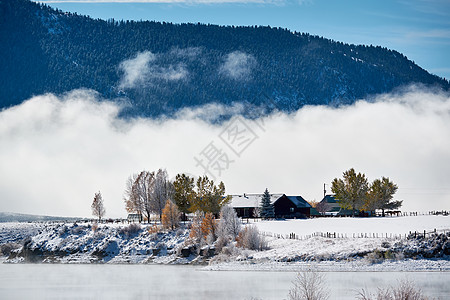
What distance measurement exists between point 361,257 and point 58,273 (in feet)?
135

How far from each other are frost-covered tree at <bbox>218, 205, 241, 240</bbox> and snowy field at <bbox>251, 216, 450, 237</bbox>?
22.1ft

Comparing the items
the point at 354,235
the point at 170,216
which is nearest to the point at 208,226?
the point at 170,216

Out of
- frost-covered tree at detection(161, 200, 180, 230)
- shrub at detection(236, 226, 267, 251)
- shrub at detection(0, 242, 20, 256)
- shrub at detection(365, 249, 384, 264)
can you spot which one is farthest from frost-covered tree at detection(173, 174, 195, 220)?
shrub at detection(365, 249, 384, 264)

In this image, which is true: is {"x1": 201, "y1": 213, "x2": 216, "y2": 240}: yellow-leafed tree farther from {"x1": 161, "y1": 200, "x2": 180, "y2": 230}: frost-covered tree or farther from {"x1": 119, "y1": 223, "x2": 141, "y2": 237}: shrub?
{"x1": 119, "y1": 223, "x2": 141, "y2": 237}: shrub

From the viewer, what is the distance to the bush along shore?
7181 cm

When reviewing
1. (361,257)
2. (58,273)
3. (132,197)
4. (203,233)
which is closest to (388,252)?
(361,257)

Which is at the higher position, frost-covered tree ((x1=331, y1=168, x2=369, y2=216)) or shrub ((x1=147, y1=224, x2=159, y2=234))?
frost-covered tree ((x1=331, y1=168, x2=369, y2=216))

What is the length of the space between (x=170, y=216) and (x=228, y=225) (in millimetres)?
15483

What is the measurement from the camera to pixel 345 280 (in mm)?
57375

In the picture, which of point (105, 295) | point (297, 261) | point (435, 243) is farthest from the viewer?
point (297, 261)

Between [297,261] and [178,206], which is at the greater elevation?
[178,206]

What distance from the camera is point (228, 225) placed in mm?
93562

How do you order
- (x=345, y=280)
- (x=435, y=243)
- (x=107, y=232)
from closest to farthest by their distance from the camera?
(x=345, y=280) → (x=435, y=243) → (x=107, y=232)

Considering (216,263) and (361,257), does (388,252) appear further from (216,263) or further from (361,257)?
(216,263)
